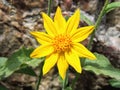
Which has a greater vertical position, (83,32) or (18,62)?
(83,32)

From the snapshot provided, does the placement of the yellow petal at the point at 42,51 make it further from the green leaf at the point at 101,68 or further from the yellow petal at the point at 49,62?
the green leaf at the point at 101,68

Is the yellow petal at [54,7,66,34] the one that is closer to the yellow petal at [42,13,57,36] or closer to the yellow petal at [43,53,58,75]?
the yellow petal at [42,13,57,36]

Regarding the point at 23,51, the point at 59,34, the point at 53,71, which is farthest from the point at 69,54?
the point at 53,71

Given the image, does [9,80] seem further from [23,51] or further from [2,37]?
[23,51]

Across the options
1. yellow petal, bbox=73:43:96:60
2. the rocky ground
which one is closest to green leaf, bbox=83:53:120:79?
yellow petal, bbox=73:43:96:60

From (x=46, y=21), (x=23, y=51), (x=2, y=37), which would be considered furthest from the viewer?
(x=2, y=37)

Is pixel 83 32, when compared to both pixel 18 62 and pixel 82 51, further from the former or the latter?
pixel 18 62

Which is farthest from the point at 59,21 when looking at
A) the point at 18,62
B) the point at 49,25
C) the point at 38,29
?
the point at 38,29
